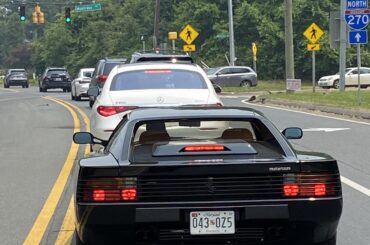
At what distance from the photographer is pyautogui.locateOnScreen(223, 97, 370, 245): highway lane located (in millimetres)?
7223

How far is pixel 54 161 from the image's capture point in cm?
1230

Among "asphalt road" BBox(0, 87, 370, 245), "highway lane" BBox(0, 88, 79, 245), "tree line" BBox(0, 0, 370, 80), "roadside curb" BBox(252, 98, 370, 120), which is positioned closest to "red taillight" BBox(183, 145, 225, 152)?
"asphalt road" BBox(0, 87, 370, 245)

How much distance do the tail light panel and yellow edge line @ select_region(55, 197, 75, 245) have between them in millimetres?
2632

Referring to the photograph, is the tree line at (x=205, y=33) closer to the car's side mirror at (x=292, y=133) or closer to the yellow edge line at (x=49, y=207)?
the yellow edge line at (x=49, y=207)

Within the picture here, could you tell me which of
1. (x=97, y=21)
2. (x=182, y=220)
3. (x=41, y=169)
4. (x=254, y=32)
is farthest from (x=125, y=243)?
(x=97, y=21)

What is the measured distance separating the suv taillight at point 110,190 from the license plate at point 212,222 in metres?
0.43

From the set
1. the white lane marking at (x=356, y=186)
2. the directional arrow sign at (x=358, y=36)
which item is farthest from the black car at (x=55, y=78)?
the white lane marking at (x=356, y=186)

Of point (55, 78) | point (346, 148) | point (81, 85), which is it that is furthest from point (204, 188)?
point (55, 78)

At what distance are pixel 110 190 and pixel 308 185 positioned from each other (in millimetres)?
1361

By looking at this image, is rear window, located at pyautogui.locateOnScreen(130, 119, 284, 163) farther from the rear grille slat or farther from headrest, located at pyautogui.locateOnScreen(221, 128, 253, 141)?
the rear grille slat

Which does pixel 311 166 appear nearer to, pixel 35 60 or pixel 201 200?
pixel 201 200

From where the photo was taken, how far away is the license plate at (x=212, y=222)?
15.7ft

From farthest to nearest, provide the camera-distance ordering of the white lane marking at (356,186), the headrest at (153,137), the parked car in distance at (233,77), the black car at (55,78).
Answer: the black car at (55,78)
the parked car in distance at (233,77)
the white lane marking at (356,186)
the headrest at (153,137)

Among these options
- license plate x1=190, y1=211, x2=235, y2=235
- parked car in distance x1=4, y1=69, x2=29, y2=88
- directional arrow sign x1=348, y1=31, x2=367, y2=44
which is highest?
directional arrow sign x1=348, y1=31, x2=367, y2=44
